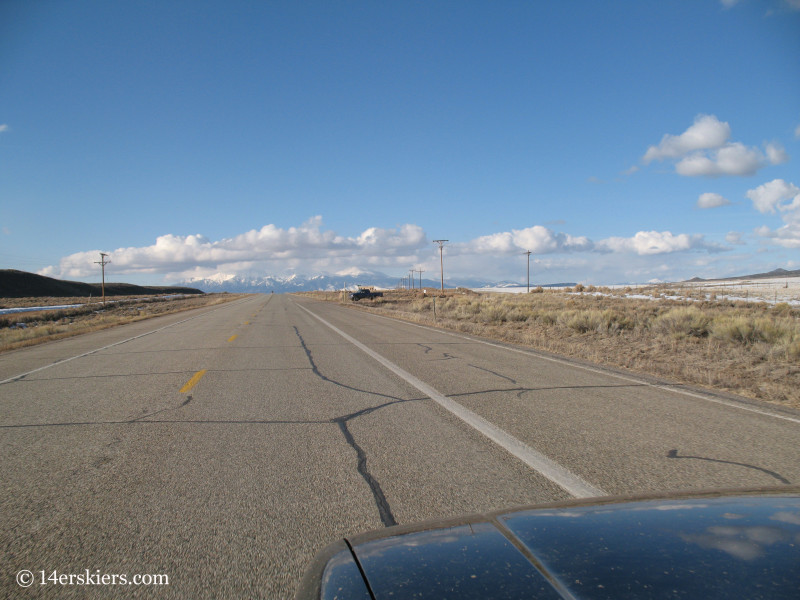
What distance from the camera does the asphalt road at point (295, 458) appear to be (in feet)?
10.0

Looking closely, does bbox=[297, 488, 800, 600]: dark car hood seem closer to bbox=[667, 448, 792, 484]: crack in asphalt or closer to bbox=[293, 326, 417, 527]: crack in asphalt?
bbox=[293, 326, 417, 527]: crack in asphalt

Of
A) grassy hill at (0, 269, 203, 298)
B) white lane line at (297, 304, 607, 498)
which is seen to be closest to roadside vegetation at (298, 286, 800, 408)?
white lane line at (297, 304, 607, 498)

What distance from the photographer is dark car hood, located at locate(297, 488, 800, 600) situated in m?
1.62

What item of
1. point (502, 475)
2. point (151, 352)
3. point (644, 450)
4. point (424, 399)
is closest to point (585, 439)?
point (644, 450)

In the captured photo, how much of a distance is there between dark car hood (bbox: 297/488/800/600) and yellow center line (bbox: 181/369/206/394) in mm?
6765

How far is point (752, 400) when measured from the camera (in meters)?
7.22

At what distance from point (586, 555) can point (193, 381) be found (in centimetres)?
811

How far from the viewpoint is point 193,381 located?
865cm

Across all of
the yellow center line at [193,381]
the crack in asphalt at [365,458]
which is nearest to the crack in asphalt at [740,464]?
the crack in asphalt at [365,458]

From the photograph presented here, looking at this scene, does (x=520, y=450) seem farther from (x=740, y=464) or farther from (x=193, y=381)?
(x=193, y=381)

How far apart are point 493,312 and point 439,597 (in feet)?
73.6

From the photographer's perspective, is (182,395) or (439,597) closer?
(439,597)

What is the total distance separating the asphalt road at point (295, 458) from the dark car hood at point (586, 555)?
1.08 m

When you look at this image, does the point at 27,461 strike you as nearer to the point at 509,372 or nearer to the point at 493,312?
the point at 509,372
